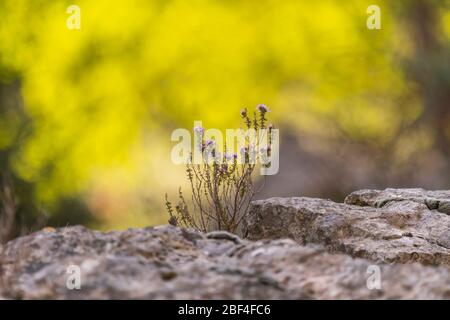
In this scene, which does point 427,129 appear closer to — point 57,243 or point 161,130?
point 161,130

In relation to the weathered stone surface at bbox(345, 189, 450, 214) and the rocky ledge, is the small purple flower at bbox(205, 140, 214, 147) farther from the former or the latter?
the rocky ledge

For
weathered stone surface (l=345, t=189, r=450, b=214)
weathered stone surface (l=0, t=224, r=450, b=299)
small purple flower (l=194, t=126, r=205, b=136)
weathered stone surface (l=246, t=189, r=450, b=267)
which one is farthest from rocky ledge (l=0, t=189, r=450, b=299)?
weathered stone surface (l=345, t=189, r=450, b=214)

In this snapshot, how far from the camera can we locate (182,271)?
9.31ft

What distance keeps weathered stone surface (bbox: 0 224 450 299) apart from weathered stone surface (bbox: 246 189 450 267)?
1.70 meters

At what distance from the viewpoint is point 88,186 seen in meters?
10.8

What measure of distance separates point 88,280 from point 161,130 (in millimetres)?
8624

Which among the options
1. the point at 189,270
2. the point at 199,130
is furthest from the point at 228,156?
the point at 189,270

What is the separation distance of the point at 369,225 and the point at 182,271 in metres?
2.42

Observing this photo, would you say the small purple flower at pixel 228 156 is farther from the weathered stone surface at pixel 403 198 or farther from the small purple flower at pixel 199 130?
the weathered stone surface at pixel 403 198

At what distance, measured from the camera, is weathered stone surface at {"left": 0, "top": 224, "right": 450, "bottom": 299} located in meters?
2.70

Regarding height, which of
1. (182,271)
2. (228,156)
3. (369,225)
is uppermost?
(228,156)

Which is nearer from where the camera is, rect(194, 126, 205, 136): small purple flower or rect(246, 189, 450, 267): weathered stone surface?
rect(246, 189, 450, 267): weathered stone surface

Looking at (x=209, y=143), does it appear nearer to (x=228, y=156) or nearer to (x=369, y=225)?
(x=228, y=156)

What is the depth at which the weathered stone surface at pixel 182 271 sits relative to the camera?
2.70 m
